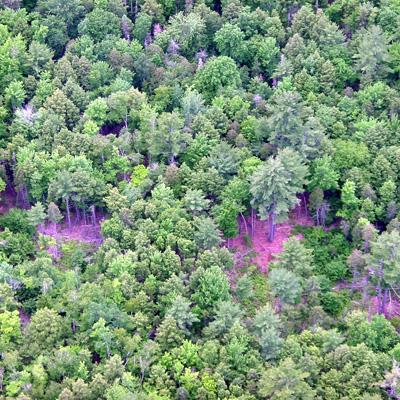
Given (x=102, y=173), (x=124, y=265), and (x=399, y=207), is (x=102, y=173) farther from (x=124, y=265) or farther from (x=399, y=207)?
(x=399, y=207)

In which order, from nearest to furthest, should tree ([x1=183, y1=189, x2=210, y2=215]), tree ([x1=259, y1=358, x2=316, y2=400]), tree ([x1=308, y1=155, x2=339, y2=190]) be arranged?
tree ([x1=259, y1=358, x2=316, y2=400]) → tree ([x1=183, y1=189, x2=210, y2=215]) → tree ([x1=308, y1=155, x2=339, y2=190])

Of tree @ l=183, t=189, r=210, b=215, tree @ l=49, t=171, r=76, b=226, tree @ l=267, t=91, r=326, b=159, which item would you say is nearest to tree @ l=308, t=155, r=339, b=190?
tree @ l=267, t=91, r=326, b=159

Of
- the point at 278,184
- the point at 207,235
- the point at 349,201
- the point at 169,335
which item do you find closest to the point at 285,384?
the point at 169,335

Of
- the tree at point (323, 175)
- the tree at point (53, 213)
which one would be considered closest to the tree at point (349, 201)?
the tree at point (323, 175)

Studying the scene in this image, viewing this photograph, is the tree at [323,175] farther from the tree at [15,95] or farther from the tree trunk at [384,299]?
the tree at [15,95]

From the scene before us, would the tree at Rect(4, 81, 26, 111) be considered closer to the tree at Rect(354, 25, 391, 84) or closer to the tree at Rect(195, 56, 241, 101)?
the tree at Rect(195, 56, 241, 101)

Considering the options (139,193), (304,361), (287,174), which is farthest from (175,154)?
(304,361)

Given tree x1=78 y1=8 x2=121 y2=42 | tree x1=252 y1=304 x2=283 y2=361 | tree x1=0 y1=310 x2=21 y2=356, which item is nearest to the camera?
tree x1=252 y1=304 x2=283 y2=361
